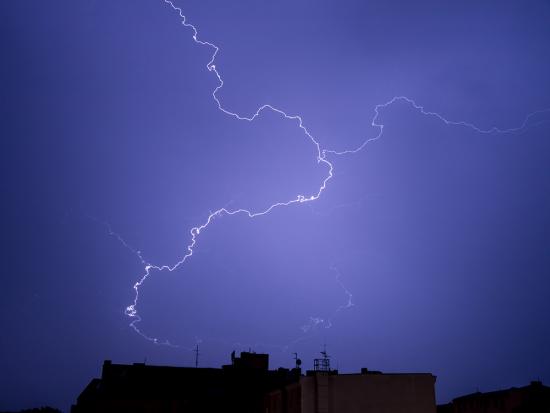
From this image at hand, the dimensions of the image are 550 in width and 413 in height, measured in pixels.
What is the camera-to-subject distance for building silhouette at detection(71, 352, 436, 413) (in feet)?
86.5

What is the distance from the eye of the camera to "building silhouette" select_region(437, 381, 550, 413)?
37594 mm

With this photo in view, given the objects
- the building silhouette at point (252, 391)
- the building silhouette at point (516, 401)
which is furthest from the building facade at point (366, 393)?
the building silhouette at point (516, 401)

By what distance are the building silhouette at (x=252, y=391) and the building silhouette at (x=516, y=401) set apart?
12.7 metres

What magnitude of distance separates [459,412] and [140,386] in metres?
30.7

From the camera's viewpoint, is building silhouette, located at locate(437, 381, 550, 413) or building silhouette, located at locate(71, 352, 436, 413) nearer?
Result: building silhouette, located at locate(71, 352, 436, 413)

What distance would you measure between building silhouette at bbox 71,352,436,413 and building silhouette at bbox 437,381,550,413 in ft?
41.5

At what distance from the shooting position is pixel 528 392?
3850 centimetres

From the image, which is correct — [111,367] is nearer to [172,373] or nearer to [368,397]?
[172,373]

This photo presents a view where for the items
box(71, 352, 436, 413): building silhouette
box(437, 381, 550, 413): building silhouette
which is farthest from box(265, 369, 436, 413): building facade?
box(437, 381, 550, 413): building silhouette

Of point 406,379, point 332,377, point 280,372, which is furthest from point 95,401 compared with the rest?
point 406,379

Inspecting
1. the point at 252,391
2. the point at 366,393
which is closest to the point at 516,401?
the point at 366,393

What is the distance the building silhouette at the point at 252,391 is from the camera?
26375 millimetres

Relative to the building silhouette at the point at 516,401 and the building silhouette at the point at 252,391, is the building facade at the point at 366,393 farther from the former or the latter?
the building silhouette at the point at 516,401

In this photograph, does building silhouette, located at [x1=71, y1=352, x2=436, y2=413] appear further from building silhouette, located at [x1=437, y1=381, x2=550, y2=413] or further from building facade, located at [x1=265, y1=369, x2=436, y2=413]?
building silhouette, located at [x1=437, y1=381, x2=550, y2=413]
